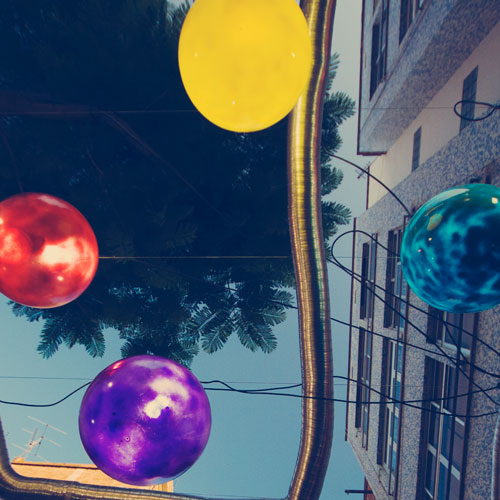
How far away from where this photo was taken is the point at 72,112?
2.38 metres

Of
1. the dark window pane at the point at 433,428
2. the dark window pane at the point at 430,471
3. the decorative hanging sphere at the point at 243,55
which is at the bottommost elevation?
the dark window pane at the point at 430,471

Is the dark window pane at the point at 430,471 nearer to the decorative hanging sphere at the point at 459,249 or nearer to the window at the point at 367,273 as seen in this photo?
the window at the point at 367,273

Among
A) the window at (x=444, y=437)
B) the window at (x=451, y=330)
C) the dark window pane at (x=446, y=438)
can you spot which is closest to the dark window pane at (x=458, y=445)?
the window at (x=444, y=437)

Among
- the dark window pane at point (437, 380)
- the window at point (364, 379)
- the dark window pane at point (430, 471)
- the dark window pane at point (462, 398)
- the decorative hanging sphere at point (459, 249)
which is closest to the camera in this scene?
the decorative hanging sphere at point (459, 249)

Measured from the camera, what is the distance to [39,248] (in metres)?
2.04

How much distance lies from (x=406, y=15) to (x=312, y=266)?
7.98 m

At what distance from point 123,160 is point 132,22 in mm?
1070

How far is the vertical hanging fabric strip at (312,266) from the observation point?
79.7 inches


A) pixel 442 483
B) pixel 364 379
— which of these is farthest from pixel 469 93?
pixel 364 379

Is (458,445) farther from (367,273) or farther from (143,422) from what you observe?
(367,273)

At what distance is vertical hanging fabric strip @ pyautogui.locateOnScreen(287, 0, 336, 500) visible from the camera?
6.64 ft

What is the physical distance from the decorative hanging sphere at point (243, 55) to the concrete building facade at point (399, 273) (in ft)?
4.82

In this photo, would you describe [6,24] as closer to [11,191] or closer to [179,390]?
[11,191]

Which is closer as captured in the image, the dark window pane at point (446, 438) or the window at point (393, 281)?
the dark window pane at point (446, 438)
